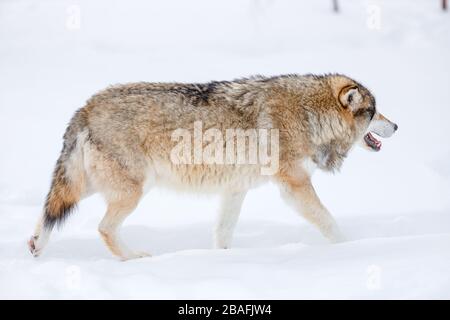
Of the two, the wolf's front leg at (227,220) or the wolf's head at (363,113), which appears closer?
the wolf's head at (363,113)

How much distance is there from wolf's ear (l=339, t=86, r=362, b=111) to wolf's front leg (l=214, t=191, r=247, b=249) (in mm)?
1225

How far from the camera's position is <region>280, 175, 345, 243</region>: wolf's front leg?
16.4 ft

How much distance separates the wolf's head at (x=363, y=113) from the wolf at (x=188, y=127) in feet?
0.04

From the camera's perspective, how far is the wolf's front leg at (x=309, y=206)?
5.01 meters

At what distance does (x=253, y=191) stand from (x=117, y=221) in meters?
2.73

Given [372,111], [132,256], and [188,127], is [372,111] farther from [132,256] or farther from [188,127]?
[132,256]

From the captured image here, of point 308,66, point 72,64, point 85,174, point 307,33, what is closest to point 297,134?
point 85,174

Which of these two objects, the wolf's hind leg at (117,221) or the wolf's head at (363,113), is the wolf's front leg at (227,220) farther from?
the wolf's head at (363,113)

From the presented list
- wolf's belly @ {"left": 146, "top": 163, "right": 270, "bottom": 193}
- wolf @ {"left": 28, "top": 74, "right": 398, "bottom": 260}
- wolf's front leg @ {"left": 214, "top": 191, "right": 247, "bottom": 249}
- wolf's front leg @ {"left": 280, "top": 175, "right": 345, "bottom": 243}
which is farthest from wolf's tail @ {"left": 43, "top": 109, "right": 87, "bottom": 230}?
wolf's front leg @ {"left": 280, "top": 175, "right": 345, "bottom": 243}

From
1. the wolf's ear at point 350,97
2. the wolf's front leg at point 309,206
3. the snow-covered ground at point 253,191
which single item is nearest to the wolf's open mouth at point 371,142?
the wolf's ear at point 350,97

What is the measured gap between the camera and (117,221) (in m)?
5.00

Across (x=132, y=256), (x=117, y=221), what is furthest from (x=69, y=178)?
(x=132, y=256)

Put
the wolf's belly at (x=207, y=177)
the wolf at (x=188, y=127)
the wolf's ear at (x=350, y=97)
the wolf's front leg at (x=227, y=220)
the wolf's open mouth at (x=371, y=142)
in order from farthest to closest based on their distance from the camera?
the wolf's open mouth at (x=371, y=142)
the wolf's front leg at (x=227, y=220)
the wolf's ear at (x=350, y=97)
the wolf's belly at (x=207, y=177)
the wolf at (x=188, y=127)
